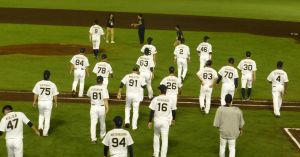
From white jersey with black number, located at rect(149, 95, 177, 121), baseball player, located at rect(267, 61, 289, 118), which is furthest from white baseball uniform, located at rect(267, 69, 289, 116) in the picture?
white jersey with black number, located at rect(149, 95, 177, 121)

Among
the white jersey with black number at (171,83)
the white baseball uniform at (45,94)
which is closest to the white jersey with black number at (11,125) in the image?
the white baseball uniform at (45,94)

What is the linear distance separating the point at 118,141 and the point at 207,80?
7928 millimetres

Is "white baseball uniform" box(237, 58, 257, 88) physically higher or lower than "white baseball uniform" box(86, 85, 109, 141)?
higher

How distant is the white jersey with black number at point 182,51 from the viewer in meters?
24.2

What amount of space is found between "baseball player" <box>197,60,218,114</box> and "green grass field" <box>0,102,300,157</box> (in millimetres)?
791

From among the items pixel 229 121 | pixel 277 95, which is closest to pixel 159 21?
pixel 277 95

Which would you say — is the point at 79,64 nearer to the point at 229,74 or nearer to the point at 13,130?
the point at 229,74

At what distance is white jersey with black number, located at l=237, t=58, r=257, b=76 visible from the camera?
21734 millimetres

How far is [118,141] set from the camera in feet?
41.6

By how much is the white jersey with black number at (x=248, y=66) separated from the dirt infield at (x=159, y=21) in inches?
886

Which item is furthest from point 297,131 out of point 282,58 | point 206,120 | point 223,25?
point 223,25

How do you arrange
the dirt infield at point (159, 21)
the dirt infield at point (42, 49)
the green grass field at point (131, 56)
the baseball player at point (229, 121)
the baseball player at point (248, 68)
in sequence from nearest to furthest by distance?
the baseball player at point (229, 121)
the baseball player at point (248, 68)
the green grass field at point (131, 56)
the dirt infield at point (42, 49)
the dirt infield at point (159, 21)

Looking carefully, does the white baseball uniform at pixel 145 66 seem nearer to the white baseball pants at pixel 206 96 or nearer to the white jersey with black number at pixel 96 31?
the white baseball pants at pixel 206 96

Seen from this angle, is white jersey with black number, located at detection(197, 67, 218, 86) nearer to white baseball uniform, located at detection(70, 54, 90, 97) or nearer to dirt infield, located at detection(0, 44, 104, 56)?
white baseball uniform, located at detection(70, 54, 90, 97)
